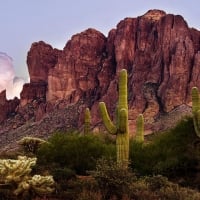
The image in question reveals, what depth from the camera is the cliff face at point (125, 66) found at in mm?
100250

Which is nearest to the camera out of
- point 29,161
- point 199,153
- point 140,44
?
point 29,161

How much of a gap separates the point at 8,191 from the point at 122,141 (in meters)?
8.13

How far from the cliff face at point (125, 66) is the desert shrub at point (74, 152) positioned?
66.2 m

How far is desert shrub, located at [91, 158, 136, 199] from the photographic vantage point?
14.4 metres

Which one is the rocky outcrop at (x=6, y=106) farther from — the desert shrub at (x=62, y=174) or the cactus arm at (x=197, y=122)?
the desert shrub at (x=62, y=174)

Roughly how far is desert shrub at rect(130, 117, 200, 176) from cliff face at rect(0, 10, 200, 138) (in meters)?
65.0

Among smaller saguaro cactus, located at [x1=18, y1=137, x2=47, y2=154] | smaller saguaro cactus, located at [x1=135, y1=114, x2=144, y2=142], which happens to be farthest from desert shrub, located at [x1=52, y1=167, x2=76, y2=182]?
smaller saguaro cactus, located at [x1=135, y1=114, x2=144, y2=142]

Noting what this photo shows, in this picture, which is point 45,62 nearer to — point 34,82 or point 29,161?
point 34,82

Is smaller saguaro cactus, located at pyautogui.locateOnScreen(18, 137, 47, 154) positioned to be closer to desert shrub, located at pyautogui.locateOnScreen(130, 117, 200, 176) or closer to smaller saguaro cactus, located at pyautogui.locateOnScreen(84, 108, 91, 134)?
smaller saguaro cactus, located at pyautogui.locateOnScreen(84, 108, 91, 134)

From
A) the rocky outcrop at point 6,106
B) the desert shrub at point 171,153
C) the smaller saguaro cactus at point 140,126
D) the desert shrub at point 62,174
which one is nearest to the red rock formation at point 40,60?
the rocky outcrop at point 6,106

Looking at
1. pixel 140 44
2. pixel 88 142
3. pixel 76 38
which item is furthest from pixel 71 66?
pixel 88 142

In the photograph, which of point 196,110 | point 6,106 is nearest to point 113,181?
point 196,110

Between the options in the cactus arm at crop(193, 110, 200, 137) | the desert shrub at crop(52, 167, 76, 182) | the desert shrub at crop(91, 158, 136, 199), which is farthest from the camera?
the cactus arm at crop(193, 110, 200, 137)

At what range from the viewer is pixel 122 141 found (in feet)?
69.9
